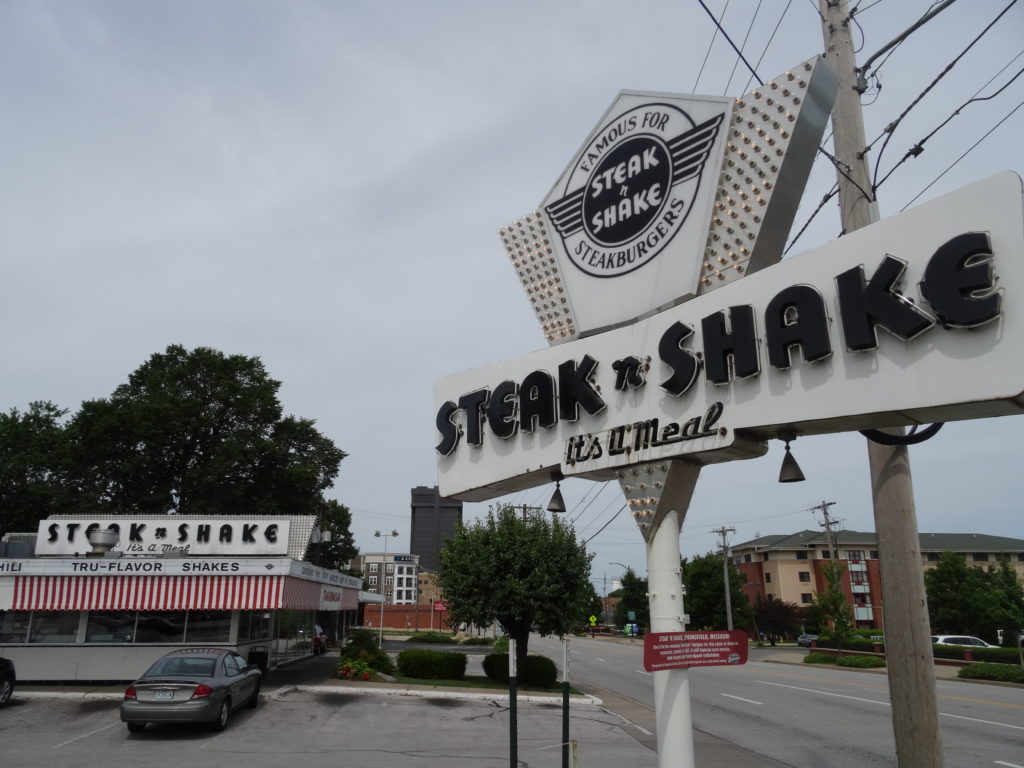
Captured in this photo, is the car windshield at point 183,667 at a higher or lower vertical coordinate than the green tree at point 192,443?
lower

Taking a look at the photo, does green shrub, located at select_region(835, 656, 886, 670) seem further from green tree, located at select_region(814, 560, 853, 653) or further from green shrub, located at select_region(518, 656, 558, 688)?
green shrub, located at select_region(518, 656, 558, 688)

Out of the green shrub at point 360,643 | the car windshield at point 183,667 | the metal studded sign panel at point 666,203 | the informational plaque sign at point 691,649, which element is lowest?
the green shrub at point 360,643

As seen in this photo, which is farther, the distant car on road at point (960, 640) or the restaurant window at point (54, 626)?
the distant car on road at point (960, 640)

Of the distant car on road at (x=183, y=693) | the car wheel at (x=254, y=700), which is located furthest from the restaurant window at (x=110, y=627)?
the distant car on road at (x=183, y=693)

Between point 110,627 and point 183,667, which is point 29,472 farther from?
point 183,667

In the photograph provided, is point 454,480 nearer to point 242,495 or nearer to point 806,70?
point 806,70

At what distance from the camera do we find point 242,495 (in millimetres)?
40562

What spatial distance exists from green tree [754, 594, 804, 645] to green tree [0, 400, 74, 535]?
51660mm

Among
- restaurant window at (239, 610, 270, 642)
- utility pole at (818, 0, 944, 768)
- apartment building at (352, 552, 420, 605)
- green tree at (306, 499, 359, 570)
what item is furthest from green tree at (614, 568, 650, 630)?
apartment building at (352, 552, 420, 605)

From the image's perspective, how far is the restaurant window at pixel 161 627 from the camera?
20281mm

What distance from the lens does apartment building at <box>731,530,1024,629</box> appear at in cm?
7875

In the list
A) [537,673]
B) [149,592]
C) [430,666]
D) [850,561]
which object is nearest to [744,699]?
[537,673]

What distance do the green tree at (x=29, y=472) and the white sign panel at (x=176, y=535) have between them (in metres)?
19.3

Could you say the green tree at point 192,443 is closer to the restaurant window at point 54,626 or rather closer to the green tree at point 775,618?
the restaurant window at point 54,626
